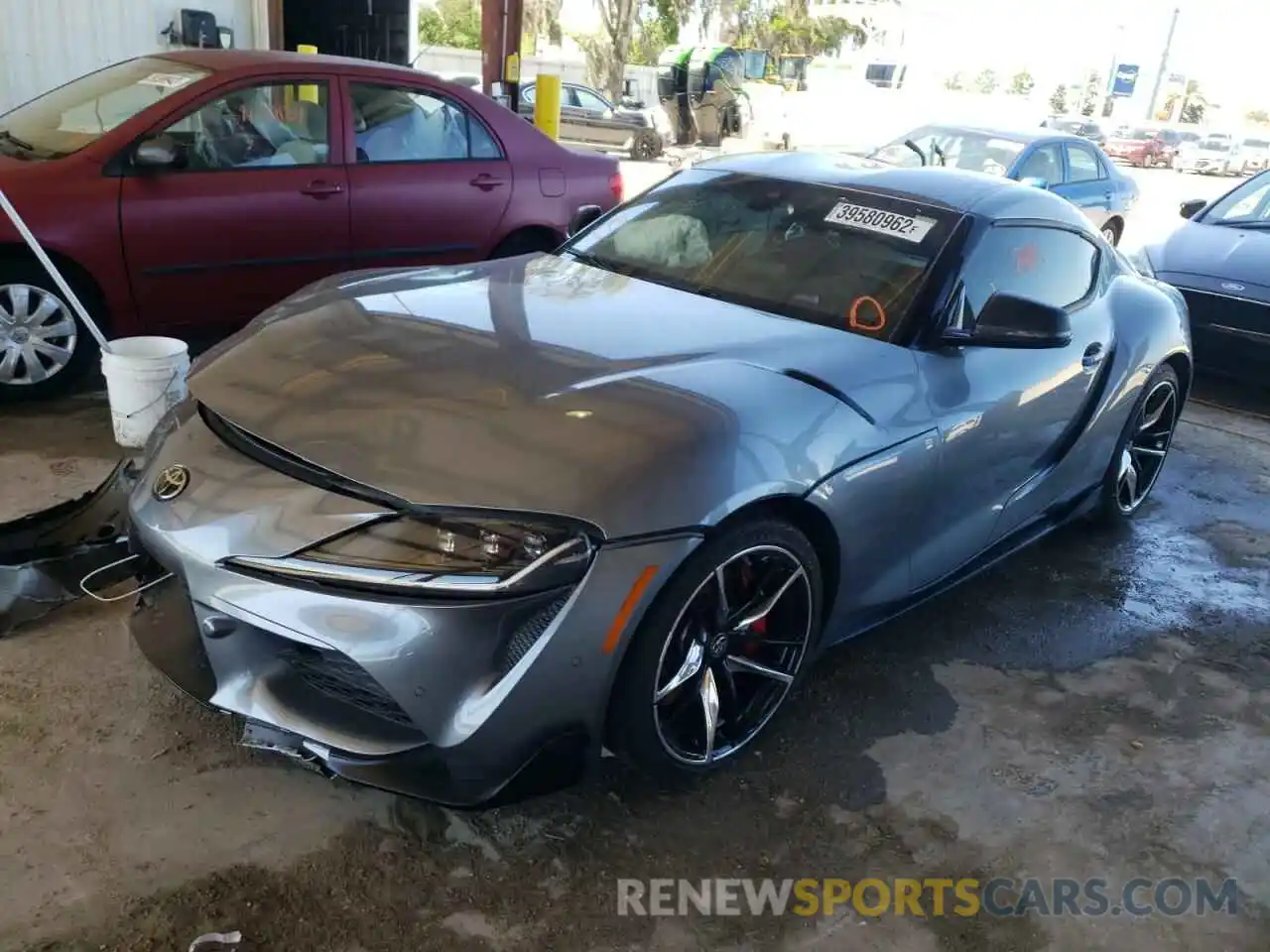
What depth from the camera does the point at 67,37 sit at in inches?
282

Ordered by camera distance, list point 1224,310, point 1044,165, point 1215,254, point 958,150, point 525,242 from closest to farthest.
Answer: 1. point 525,242
2. point 1224,310
3. point 1215,254
4. point 1044,165
5. point 958,150

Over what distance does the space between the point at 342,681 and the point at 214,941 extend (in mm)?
528

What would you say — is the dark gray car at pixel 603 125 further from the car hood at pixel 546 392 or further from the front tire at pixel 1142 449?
the car hood at pixel 546 392

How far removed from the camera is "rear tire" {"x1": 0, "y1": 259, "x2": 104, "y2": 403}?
4324mm

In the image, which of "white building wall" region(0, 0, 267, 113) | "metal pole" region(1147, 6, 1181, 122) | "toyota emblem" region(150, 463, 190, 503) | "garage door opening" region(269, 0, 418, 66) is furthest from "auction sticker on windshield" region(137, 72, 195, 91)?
"metal pole" region(1147, 6, 1181, 122)

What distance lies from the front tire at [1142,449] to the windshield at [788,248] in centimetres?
138

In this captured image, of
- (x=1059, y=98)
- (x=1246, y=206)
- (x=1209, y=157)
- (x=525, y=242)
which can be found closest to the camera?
(x=525, y=242)

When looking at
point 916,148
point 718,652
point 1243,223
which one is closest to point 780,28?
point 916,148

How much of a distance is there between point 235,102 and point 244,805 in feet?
11.5

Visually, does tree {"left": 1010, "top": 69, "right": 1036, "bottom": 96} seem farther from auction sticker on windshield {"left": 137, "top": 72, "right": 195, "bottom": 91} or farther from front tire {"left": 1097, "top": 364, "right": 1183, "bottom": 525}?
auction sticker on windshield {"left": 137, "top": 72, "right": 195, "bottom": 91}

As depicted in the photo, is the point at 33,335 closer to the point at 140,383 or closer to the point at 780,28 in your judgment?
the point at 140,383

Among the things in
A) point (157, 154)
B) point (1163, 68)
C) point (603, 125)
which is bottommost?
point (603, 125)

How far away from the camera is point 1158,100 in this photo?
2146 inches

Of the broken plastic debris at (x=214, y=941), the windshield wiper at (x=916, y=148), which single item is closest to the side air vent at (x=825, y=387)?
the broken plastic debris at (x=214, y=941)
